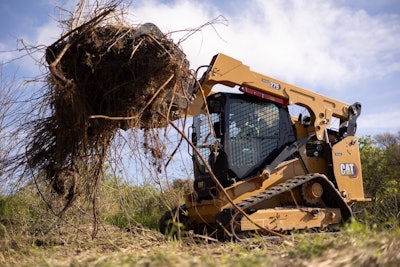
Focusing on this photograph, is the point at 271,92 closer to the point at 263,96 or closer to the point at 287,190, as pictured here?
the point at 263,96

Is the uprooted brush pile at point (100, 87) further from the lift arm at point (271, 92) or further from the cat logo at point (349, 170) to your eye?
the cat logo at point (349, 170)

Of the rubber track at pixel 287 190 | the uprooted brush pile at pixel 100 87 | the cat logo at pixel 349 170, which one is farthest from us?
the cat logo at pixel 349 170

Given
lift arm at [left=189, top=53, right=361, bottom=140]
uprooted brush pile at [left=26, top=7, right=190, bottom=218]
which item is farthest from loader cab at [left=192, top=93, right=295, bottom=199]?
uprooted brush pile at [left=26, top=7, right=190, bottom=218]

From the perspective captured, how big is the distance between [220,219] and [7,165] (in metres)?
3.04

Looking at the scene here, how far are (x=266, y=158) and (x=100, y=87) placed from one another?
3661 millimetres

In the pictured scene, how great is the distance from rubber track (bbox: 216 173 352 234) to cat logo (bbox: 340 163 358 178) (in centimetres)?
61

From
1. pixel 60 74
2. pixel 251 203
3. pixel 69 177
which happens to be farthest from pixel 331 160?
pixel 60 74

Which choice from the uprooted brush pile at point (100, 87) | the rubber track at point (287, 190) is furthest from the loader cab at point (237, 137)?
the uprooted brush pile at point (100, 87)

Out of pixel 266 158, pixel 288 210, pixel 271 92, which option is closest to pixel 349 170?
pixel 266 158

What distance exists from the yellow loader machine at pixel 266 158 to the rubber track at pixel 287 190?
0.02 m

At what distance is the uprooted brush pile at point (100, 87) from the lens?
18.0 feet

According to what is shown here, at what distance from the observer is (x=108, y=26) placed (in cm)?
568

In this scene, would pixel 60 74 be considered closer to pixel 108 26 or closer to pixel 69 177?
pixel 108 26

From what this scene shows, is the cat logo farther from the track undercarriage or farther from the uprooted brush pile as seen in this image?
the uprooted brush pile
